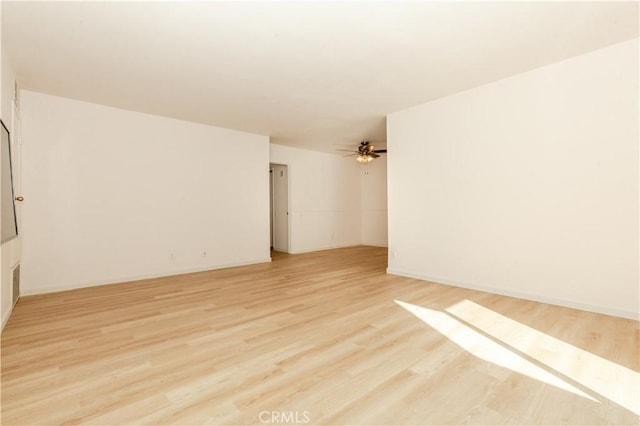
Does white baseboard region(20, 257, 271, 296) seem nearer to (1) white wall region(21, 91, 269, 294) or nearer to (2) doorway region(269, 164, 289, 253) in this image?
(1) white wall region(21, 91, 269, 294)

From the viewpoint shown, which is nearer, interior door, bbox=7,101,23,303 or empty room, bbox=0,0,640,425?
Answer: empty room, bbox=0,0,640,425

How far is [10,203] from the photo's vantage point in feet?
9.15

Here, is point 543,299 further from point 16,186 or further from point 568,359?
point 16,186

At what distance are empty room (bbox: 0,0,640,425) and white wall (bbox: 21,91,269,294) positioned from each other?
33 millimetres

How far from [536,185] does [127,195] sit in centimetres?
577

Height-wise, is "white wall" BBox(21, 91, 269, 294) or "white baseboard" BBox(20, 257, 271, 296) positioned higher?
"white wall" BBox(21, 91, 269, 294)

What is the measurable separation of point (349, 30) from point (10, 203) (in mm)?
3561

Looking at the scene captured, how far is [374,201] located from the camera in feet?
28.8

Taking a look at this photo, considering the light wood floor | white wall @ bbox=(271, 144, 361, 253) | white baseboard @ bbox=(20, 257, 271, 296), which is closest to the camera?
the light wood floor

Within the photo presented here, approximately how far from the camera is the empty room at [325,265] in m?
1.82

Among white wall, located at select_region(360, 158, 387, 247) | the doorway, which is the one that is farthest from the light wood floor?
white wall, located at select_region(360, 158, 387, 247)

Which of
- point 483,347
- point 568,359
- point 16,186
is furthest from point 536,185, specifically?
point 16,186

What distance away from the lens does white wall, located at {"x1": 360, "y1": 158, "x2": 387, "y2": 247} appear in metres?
8.52

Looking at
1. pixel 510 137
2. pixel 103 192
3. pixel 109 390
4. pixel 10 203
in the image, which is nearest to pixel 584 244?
pixel 510 137
